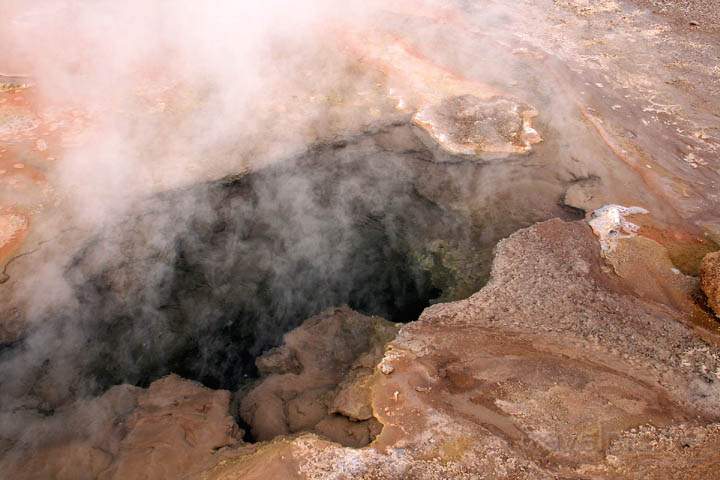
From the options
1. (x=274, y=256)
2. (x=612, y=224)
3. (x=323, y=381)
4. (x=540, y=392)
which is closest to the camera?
(x=540, y=392)

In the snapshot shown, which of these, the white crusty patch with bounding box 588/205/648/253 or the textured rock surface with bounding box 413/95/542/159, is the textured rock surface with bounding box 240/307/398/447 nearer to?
the white crusty patch with bounding box 588/205/648/253

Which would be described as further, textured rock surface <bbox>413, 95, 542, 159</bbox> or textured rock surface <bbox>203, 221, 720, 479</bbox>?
textured rock surface <bbox>413, 95, 542, 159</bbox>

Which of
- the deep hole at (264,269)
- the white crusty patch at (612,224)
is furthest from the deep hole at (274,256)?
the white crusty patch at (612,224)

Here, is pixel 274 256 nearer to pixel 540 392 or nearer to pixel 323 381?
pixel 323 381

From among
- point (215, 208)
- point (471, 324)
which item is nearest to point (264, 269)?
point (215, 208)

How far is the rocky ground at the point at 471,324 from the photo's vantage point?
267 centimetres

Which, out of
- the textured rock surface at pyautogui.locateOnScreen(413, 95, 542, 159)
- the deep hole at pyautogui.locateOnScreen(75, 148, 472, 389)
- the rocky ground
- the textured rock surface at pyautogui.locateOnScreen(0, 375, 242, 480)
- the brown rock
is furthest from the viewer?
the textured rock surface at pyautogui.locateOnScreen(413, 95, 542, 159)

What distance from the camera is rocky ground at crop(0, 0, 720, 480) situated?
2.67 m

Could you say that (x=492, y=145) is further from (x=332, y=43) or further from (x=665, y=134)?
(x=332, y=43)

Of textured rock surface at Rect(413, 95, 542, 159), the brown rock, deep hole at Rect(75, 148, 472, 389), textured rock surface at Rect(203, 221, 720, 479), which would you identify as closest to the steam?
deep hole at Rect(75, 148, 472, 389)

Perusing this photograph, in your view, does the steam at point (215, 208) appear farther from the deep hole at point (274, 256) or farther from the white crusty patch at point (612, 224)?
the white crusty patch at point (612, 224)

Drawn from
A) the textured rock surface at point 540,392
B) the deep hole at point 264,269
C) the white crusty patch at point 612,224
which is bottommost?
the deep hole at point 264,269

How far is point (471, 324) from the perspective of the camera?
3326 millimetres

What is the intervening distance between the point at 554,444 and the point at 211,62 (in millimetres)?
5504
